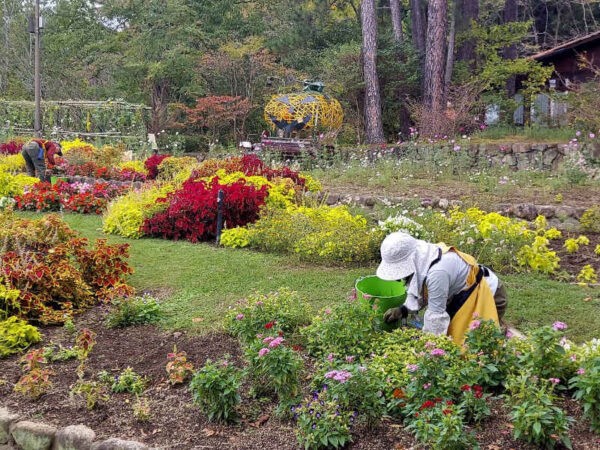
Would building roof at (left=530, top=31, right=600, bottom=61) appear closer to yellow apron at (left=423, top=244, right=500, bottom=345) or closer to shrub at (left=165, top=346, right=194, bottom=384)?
yellow apron at (left=423, top=244, right=500, bottom=345)

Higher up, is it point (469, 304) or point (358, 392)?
point (469, 304)

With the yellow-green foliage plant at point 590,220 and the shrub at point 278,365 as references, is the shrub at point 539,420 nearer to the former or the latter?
the shrub at point 278,365

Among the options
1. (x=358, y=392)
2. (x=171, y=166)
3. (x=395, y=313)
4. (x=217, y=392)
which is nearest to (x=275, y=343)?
(x=217, y=392)

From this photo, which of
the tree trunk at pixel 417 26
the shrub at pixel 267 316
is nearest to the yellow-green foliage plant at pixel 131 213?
the shrub at pixel 267 316

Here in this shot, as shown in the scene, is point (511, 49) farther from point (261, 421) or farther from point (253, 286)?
point (261, 421)

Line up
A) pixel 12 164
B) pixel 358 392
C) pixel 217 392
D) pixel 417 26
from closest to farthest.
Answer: pixel 358 392
pixel 217 392
pixel 12 164
pixel 417 26

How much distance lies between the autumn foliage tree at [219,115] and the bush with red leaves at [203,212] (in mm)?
11260

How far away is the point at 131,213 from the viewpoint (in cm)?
996

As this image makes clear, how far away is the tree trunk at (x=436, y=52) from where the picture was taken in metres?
19.2

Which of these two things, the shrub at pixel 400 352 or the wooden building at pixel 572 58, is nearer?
the shrub at pixel 400 352

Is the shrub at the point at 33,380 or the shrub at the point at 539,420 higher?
the shrub at the point at 539,420

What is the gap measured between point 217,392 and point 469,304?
1.72 m

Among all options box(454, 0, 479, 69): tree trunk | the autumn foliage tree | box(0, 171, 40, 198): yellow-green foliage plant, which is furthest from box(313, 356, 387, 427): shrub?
box(454, 0, 479, 69): tree trunk

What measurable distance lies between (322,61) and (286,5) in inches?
231
